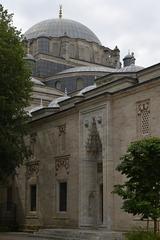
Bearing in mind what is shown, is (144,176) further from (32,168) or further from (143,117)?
(32,168)

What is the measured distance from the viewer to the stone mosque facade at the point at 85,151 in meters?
21.0

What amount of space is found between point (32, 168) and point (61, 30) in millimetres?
19947

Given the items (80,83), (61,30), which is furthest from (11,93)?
(61,30)

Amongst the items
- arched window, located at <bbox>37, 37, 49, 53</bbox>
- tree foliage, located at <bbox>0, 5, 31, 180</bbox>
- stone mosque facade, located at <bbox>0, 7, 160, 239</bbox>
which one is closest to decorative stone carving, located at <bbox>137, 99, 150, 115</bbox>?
stone mosque facade, located at <bbox>0, 7, 160, 239</bbox>

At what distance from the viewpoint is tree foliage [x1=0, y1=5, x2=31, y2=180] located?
858 inches

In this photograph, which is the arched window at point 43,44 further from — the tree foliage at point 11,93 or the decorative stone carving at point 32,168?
the tree foliage at point 11,93

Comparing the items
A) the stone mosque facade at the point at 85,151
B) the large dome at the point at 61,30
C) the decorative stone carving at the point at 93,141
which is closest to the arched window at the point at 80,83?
the large dome at the point at 61,30

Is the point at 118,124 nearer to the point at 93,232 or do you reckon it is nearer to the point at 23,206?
the point at 93,232

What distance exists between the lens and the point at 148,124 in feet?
66.5

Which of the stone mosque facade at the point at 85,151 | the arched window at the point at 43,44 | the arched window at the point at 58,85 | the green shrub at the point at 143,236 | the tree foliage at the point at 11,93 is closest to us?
the green shrub at the point at 143,236

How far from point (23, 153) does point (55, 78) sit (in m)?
15.6

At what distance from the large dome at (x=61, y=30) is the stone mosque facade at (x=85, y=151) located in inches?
613

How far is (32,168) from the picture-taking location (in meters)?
28.2

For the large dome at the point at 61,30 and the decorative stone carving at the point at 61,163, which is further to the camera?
the large dome at the point at 61,30
